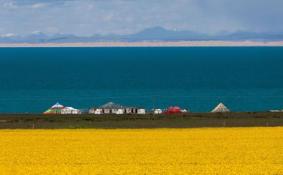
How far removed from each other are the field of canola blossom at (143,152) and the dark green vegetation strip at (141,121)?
256 inches

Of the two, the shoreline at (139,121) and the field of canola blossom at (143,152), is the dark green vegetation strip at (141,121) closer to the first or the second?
the shoreline at (139,121)

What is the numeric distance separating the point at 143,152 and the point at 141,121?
2444cm

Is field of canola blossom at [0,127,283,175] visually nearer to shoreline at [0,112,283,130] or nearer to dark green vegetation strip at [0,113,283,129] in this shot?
shoreline at [0,112,283,130]

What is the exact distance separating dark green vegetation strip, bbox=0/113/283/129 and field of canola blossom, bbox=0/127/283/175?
649cm

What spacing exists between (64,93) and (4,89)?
2047 cm

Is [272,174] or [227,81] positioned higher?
[227,81]

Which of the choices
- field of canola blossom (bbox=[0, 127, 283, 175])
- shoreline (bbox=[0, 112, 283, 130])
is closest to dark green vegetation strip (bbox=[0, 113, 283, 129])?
shoreline (bbox=[0, 112, 283, 130])

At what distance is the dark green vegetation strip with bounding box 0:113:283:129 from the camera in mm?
59156

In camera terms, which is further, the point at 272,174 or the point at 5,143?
the point at 5,143

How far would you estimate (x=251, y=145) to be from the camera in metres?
41.8

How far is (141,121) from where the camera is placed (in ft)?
207

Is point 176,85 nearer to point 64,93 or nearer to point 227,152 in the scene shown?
point 64,93

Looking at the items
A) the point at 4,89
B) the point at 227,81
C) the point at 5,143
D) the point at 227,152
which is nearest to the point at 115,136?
the point at 5,143

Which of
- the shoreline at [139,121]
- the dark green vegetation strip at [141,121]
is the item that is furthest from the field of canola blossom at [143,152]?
the dark green vegetation strip at [141,121]
